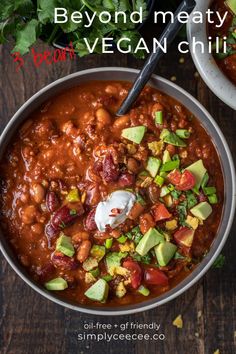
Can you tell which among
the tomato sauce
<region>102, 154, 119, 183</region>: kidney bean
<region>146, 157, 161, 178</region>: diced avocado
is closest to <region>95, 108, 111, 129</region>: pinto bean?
the tomato sauce

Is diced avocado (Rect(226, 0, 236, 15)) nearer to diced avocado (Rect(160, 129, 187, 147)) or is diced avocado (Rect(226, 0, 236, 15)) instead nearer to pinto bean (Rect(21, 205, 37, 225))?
diced avocado (Rect(160, 129, 187, 147))

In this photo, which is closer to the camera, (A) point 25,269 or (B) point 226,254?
(A) point 25,269

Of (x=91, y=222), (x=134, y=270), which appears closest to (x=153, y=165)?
(x=91, y=222)

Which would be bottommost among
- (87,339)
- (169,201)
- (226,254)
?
(87,339)

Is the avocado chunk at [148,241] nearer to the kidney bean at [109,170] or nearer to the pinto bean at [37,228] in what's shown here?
the kidney bean at [109,170]

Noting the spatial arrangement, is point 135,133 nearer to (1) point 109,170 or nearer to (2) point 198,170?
(1) point 109,170

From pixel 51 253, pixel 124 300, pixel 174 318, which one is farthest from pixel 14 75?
pixel 174 318

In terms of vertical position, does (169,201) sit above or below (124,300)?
above

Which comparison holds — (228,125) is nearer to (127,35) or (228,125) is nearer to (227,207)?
(227,207)
